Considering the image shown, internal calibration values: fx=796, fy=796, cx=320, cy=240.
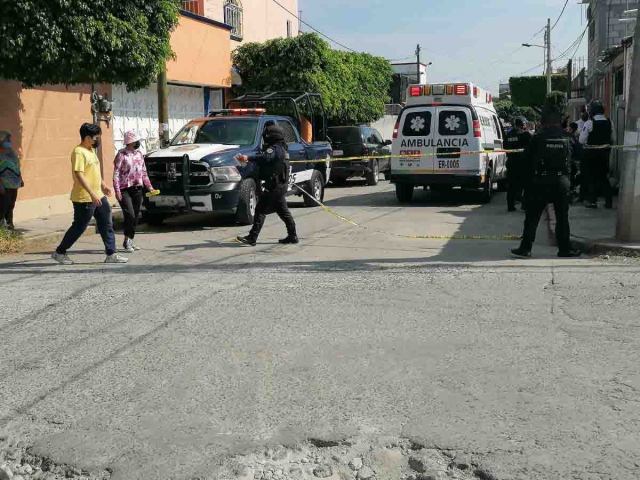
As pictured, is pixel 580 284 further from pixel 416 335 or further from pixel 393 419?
pixel 393 419

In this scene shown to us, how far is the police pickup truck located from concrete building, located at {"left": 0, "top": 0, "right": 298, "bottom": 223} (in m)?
1.80

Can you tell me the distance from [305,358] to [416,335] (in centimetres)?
104

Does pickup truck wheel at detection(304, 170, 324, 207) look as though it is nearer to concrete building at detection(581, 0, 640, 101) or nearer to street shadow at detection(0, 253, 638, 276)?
street shadow at detection(0, 253, 638, 276)

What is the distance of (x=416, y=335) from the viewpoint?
632 cm

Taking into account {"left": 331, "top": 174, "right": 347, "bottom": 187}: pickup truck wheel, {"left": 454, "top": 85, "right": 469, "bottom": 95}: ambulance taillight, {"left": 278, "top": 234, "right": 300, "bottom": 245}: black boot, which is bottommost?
{"left": 278, "top": 234, "right": 300, "bottom": 245}: black boot

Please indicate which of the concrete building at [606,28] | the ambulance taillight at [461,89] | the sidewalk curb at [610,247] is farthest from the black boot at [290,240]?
the concrete building at [606,28]

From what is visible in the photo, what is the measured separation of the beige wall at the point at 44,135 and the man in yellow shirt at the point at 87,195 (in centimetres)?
488

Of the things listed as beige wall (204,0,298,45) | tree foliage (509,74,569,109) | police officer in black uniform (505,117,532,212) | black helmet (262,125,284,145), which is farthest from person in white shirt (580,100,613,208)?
tree foliage (509,74,569,109)

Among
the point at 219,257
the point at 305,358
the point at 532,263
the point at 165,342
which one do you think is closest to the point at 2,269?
the point at 219,257

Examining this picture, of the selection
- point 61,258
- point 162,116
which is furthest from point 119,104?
point 61,258

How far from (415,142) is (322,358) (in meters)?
11.5

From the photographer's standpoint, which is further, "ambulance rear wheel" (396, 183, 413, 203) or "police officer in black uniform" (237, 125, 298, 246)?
"ambulance rear wheel" (396, 183, 413, 203)

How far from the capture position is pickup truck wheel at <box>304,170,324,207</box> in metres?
16.4

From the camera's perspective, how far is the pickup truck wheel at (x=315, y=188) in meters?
16.4
